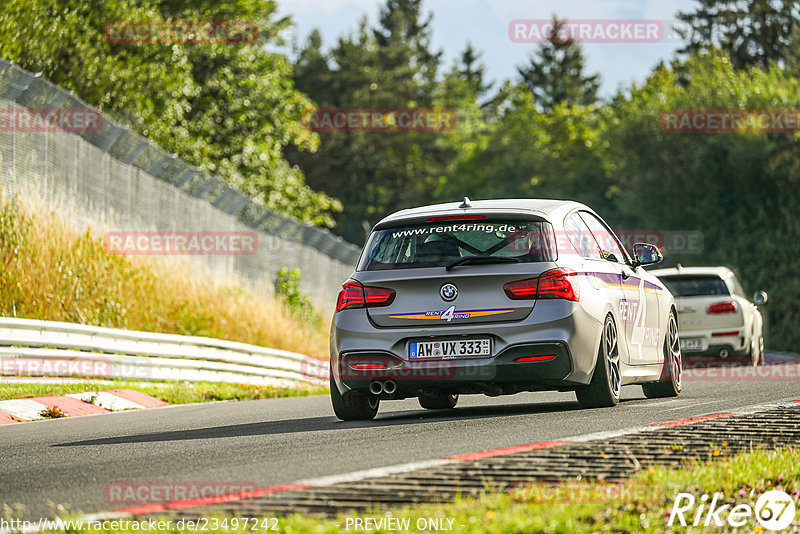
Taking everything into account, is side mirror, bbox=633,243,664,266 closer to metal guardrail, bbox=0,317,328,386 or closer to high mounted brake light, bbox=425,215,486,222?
high mounted brake light, bbox=425,215,486,222

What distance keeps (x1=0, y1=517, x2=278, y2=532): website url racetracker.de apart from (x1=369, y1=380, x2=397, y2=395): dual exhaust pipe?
4599 millimetres

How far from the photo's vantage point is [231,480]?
6.24 meters

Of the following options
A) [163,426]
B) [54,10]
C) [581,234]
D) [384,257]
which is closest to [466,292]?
[384,257]

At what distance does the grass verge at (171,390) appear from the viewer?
43.8 feet

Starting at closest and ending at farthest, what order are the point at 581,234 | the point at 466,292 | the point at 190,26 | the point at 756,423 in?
1. the point at 756,423
2. the point at 466,292
3. the point at 581,234
4. the point at 190,26

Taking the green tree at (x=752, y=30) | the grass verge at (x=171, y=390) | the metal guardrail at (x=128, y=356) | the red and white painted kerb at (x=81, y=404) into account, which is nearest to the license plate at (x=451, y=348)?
the red and white painted kerb at (x=81, y=404)

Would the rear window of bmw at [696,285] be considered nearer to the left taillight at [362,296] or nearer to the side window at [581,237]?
the side window at [581,237]

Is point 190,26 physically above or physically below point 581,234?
above

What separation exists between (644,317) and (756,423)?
3.03 m

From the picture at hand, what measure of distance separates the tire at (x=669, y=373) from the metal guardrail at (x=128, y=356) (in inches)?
274

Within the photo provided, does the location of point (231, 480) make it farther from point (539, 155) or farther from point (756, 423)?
point (539, 155)

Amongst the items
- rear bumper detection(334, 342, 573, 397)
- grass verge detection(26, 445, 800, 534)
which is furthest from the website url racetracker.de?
rear bumper detection(334, 342, 573, 397)

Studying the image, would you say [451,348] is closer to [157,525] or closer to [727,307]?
[157,525]

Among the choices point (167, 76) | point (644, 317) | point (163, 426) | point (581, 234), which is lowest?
point (163, 426)
